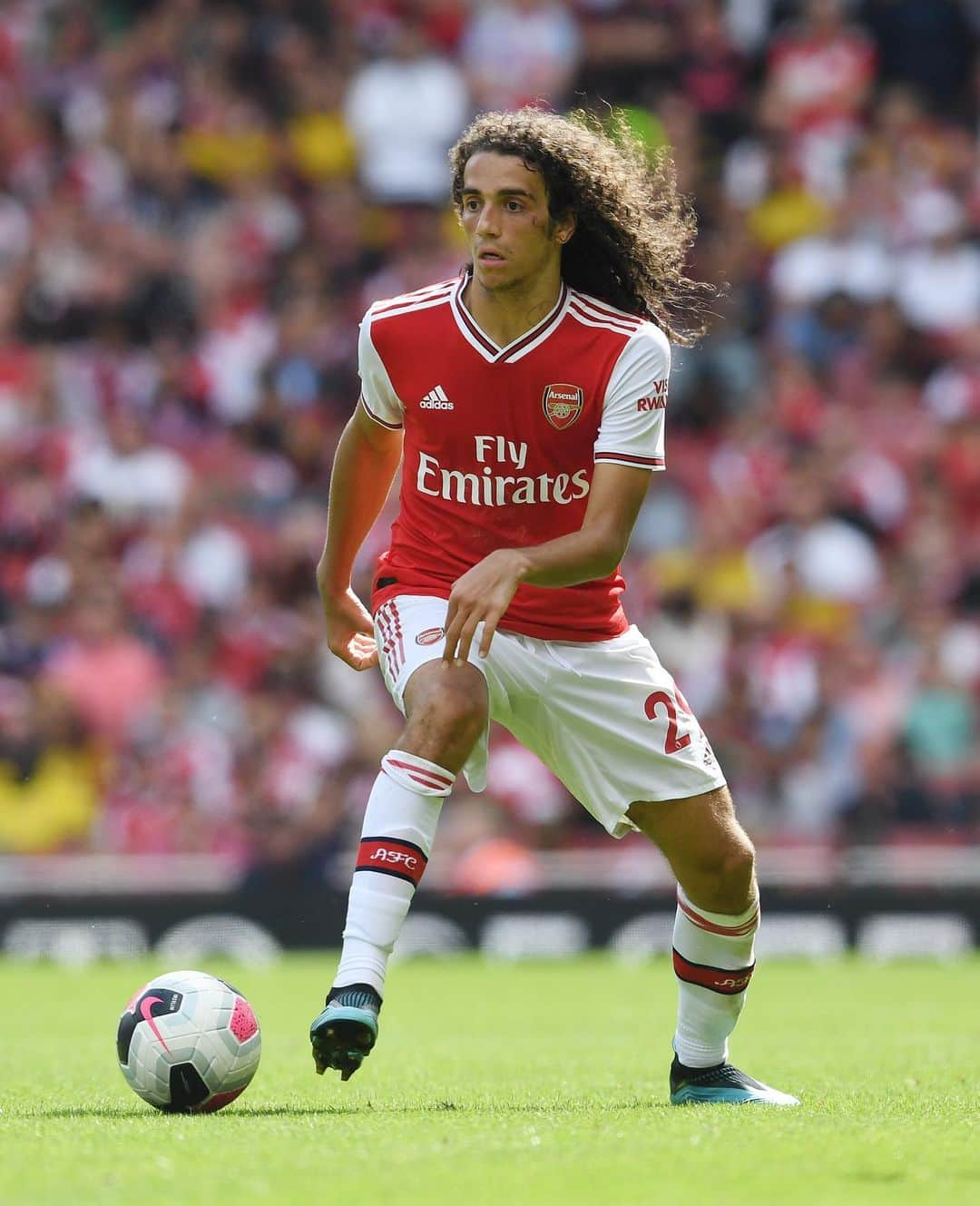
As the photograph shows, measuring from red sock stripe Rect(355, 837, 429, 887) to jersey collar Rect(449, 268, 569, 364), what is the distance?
1.39m

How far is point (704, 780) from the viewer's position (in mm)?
5902

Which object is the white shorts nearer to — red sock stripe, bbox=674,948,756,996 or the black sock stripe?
the black sock stripe

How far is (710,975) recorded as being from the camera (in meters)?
6.08

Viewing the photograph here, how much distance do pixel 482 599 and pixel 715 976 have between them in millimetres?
1452

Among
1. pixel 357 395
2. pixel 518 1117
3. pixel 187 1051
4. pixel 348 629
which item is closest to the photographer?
pixel 518 1117

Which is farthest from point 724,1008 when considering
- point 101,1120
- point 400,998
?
point 400,998

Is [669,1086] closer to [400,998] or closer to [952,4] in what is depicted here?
[400,998]

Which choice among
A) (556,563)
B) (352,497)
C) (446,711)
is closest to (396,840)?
(446,711)

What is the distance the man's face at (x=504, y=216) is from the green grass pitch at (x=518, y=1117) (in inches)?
89.3

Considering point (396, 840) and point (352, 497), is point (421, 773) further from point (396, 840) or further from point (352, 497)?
point (352, 497)

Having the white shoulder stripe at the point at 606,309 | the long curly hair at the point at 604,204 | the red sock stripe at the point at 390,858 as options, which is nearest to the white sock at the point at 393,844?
the red sock stripe at the point at 390,858

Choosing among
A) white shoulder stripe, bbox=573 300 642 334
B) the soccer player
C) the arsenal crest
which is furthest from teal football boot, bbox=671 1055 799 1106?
white shoulder stripe, bbox=573 300 642 334

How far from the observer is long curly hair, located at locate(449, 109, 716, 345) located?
5922 millimetres

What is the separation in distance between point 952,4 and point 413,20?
181 inches
